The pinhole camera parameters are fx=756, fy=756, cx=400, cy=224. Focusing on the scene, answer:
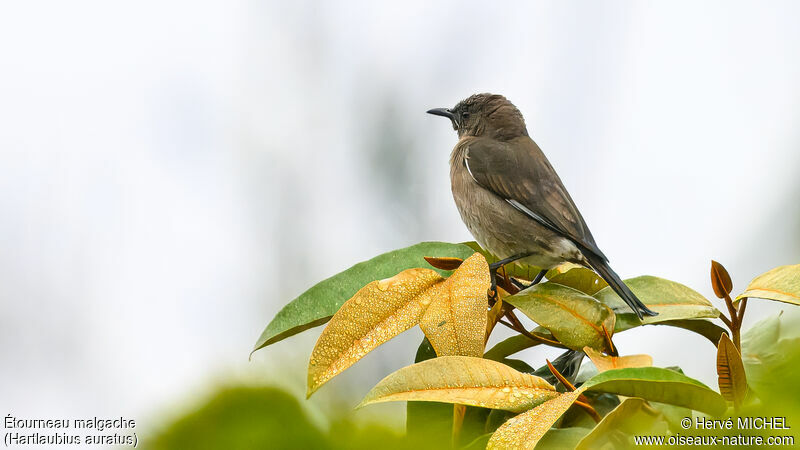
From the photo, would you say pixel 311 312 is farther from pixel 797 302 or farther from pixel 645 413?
pixel 797 302

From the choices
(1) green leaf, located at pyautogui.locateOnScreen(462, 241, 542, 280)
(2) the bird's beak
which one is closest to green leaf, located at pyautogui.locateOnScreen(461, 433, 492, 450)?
(1) green leaf, located at pyautogui.locateOnScreen(462, 241, 542, 280)

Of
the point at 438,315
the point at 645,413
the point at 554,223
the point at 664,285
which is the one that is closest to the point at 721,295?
the point at 664,285

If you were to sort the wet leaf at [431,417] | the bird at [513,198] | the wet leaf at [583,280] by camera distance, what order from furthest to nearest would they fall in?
the bird at [513,198] < the wet leaf at [583,280] < the wet leaf at [431,417]

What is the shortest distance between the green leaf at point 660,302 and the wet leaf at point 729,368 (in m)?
0.14

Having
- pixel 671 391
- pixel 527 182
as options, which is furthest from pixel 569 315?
pixel 527 182

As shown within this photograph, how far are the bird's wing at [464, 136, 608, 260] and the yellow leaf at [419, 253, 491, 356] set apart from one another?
3.49 feet

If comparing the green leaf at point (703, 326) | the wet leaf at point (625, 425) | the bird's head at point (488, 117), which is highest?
the bird's head at point (488, 117)

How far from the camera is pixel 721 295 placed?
1292 mm

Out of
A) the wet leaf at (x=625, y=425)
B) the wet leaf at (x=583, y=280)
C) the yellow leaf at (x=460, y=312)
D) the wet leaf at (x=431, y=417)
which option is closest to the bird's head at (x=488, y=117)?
the wet leaf at (x=583, y=280)

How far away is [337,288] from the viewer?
4.66 ft

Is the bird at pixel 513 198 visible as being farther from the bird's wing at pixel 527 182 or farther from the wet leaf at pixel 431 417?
the wet leaf at pixel 431 417

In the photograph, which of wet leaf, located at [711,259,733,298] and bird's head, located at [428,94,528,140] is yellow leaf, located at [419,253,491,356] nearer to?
wet leaf, located at [711,259,733,298]

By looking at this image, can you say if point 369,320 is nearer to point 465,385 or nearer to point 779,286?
point 465,385

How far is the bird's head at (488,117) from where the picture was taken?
314cm
